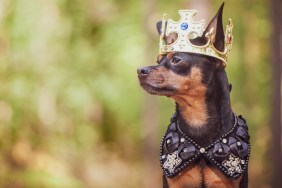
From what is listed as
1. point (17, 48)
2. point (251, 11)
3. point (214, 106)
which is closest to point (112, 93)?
point (17, 48)

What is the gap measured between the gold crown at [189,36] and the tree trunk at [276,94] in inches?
104

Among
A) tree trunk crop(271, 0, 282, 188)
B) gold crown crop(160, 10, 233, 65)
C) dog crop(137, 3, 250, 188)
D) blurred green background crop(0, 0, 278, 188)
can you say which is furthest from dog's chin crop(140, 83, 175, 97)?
blurred green background crop(0, 0, 278, 188)

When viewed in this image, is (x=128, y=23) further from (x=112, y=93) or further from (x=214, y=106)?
(x=214, y=106)

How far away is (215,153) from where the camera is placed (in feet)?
7.41

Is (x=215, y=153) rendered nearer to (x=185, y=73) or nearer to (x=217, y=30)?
(x=185, y=73)

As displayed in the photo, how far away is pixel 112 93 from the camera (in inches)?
330

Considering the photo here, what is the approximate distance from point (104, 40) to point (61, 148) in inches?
62.3

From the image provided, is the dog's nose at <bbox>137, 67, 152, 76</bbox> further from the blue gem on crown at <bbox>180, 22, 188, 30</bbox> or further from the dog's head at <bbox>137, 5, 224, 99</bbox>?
the blue gem on crown at <bbox>180, 22, 188, 30</bbox>

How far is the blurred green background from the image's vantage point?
297 inches

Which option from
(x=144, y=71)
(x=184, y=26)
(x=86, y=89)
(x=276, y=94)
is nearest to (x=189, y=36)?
(x=184, y=26)

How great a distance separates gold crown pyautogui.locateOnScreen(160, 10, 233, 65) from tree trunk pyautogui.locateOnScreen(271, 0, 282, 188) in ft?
8.70

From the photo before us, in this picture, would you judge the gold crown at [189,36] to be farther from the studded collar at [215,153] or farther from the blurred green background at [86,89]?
the blurred green background at [86,89]

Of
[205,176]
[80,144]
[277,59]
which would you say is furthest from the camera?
[80,144]

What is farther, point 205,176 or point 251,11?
point 251,11
